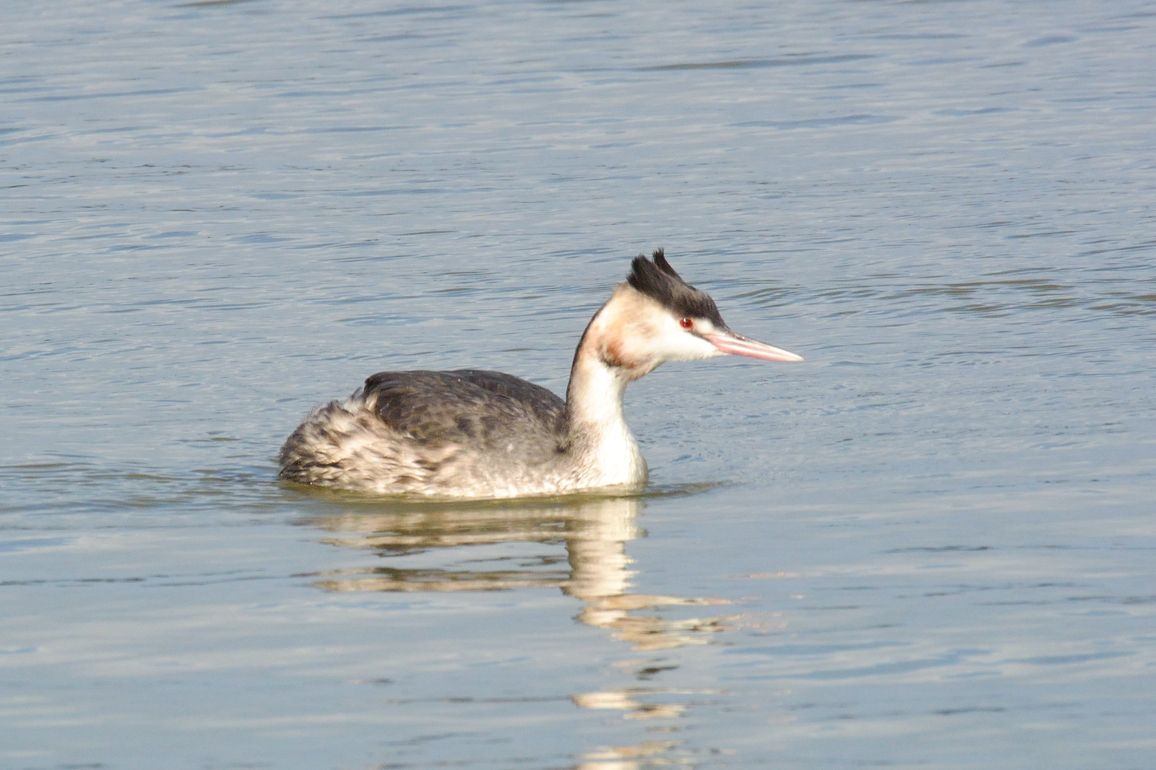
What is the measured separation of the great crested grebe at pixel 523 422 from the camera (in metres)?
8.60

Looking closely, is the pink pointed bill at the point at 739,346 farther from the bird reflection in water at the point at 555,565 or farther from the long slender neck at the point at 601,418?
the bird reflection in water at the point at 555,565

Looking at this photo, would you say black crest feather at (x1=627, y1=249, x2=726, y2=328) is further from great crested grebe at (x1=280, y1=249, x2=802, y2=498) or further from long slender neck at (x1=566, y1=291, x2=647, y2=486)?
long slender neck at (x1=566, y1=291, x2=647, y2=486)

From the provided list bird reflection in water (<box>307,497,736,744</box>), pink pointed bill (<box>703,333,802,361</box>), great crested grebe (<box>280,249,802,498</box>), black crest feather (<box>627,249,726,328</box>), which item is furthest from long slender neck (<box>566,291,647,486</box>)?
pink pointed bill (<box>703,333,802,361</box>)

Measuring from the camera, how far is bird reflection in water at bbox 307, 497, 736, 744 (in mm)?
6254

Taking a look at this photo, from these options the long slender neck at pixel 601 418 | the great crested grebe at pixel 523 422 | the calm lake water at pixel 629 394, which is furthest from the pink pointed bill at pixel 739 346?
the calm lake water at pixel 629 394

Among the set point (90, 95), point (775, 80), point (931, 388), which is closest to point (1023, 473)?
point (931, 388)

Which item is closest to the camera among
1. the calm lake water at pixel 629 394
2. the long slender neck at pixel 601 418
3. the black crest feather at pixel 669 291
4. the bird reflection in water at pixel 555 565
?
the calm lake water at pixel 629 394

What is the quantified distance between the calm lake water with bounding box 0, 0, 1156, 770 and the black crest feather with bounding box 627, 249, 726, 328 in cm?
78

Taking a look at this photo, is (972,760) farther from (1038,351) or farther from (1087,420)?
(1038,351)

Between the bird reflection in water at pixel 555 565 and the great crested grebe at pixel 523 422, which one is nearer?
the bird reflection in water at pixel 555 565

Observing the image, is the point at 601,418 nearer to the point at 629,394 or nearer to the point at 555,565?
the point at 555,565

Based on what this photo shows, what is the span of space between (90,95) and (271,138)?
3142 millimetres

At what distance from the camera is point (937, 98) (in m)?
18.3

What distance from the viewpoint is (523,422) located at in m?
9.05
